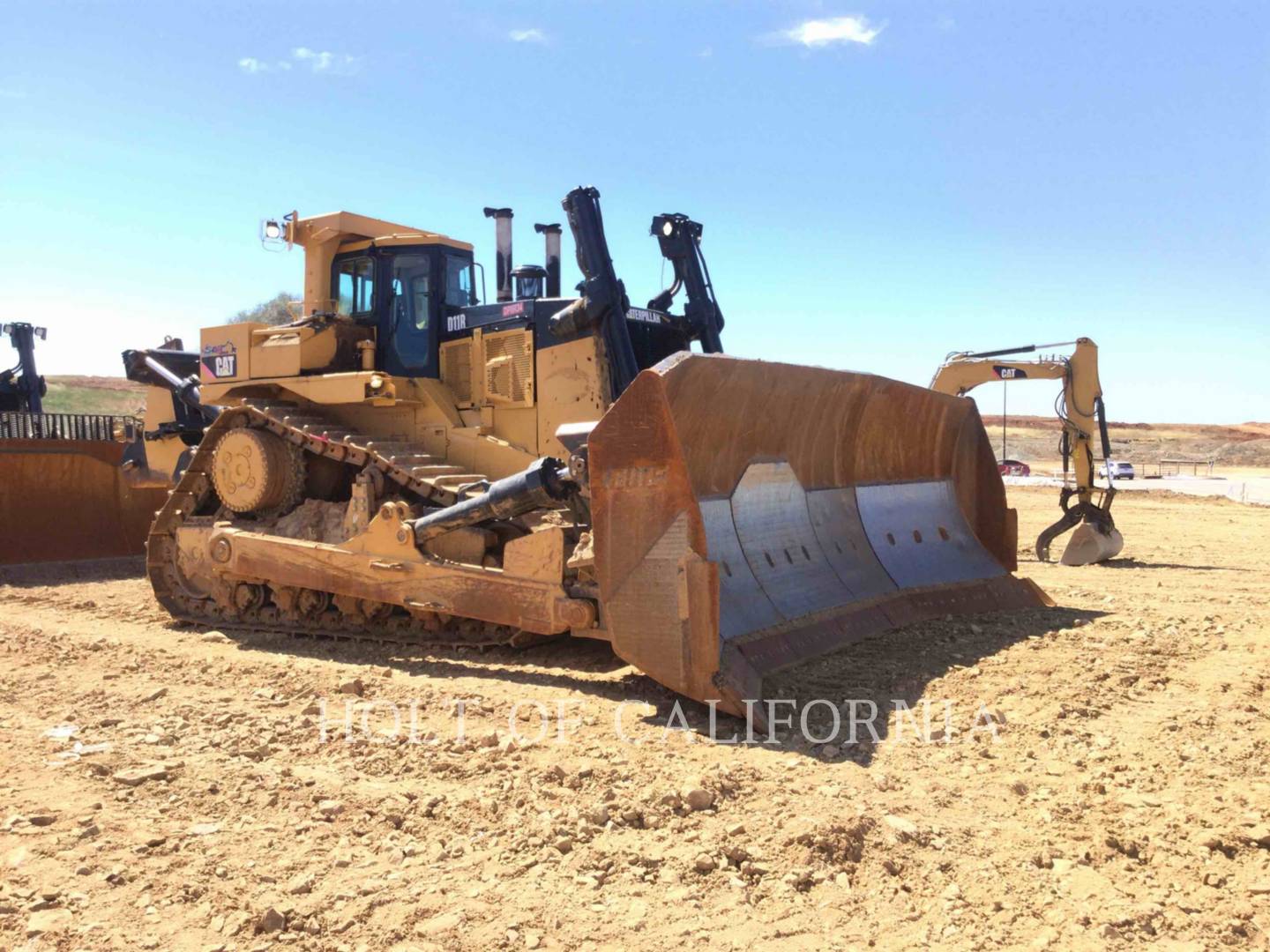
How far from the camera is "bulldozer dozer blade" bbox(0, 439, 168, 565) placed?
1132cm

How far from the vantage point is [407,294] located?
8586mm

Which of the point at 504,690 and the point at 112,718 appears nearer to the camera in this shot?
the point at 112,718

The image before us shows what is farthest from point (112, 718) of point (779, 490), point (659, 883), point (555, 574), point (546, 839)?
→ point (779, 490)

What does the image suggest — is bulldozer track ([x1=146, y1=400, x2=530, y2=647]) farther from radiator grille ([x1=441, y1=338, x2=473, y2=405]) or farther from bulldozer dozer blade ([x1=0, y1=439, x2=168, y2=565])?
bulldozer dozer blade ([x1=0, y1=439, x2=168, y2=565])

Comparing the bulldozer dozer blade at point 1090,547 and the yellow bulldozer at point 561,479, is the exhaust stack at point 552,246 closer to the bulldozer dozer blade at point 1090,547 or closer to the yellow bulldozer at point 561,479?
the yellow bulldozer at point 561,479

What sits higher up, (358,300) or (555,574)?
(358,300)

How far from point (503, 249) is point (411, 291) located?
134cm

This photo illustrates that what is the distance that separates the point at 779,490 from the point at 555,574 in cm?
156

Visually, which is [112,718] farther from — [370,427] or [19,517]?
[19,517]

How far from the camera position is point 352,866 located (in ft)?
11.3

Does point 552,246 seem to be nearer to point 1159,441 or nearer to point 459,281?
point 459,281

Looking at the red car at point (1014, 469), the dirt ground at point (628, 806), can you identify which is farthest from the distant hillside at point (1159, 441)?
the dirt ground at point (628, 806)

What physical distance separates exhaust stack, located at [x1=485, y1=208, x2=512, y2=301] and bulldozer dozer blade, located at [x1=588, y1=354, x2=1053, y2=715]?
3.68 m

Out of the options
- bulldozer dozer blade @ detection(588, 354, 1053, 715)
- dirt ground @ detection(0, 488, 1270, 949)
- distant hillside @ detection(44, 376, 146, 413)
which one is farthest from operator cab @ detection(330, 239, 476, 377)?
distant hillside @ detection(44, 376, 146, 413)
